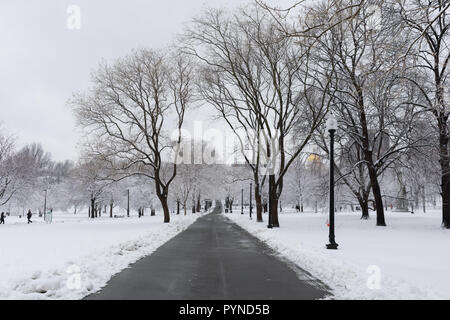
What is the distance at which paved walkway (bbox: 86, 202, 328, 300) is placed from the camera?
714 cm

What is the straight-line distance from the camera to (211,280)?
8.63 meters

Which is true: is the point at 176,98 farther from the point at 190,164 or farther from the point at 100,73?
the point at 190,164

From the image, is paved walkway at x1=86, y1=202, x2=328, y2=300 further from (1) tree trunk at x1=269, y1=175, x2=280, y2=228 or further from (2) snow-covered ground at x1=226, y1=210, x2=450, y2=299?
(1) tree trunk at x1=269, y1=175, x2=280, y2=228

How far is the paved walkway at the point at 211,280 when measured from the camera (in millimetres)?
7145

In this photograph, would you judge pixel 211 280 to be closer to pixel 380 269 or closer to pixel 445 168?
pixel 380 269

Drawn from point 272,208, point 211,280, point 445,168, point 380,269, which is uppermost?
point 445,168

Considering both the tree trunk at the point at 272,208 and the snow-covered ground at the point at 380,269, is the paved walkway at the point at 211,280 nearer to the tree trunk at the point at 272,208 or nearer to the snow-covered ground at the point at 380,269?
the snow-covered ground at the point at 380,269

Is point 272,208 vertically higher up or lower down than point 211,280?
higher up

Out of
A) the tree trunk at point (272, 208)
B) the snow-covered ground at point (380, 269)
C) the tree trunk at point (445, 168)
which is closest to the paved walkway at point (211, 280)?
the snow-covered ground at point (380, 269)

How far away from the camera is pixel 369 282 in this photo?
7.55m

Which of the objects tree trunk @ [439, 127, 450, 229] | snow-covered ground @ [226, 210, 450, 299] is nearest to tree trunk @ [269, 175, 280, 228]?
tree trunk @ [439, 127, 450, 229]

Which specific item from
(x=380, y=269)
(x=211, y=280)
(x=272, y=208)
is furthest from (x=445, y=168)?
(x=211, y=280)

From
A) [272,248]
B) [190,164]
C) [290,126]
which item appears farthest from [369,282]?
[190,164]

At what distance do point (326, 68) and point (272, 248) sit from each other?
13.3 meters
